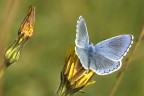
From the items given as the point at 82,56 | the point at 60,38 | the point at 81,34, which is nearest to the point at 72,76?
the point at 82,56

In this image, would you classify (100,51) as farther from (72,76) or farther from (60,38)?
(60,38)

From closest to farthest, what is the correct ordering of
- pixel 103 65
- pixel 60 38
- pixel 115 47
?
pixel 103 65
pixel 115 47
pixel 60 38

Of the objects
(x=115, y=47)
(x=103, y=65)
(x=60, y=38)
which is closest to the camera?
(x=103, y=65)

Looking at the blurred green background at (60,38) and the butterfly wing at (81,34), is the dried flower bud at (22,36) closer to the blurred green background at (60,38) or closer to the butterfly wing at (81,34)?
the butterfly wing at (81,34)

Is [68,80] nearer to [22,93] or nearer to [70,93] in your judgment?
[70,93]

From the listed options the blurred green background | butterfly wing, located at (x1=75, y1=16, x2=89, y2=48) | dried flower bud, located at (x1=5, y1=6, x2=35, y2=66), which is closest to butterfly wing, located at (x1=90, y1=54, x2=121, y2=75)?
butterfly wing, located at (x1=75, y1=16, x2=89, y2=48)

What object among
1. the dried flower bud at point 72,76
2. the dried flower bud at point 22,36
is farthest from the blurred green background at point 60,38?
the dried flower bud at point 72,76
